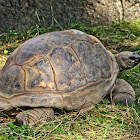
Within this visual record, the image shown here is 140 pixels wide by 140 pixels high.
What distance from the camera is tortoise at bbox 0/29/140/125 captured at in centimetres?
266

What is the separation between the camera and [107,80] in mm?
3201

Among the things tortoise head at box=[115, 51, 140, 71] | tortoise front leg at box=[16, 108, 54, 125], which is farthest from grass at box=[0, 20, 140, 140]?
tortoise head at box=[115, 51, 140, 71]

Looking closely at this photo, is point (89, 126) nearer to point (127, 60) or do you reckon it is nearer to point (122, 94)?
point (122, 94)

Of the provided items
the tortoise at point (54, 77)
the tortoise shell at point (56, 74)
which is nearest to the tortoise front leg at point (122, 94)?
the tortoise at point (54, 77)

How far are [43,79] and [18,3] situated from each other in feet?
10.8

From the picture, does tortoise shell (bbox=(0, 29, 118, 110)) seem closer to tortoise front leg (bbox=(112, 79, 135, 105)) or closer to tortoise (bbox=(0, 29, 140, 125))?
tortoise (bbox=(0, 29, 140, 125))

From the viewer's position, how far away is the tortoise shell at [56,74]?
2.68 m

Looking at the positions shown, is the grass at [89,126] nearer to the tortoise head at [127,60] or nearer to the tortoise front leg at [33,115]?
the tortoise front leg at [33,115]

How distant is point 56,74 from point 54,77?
0.04 meters

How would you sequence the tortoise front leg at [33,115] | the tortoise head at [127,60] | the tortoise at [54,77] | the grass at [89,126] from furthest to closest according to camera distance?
the tortoise head at [127,60]
the tortoise at [54,77]
the tortoise front leg at [33,115]
the grass at [89,126]

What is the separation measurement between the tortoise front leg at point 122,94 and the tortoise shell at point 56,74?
0.76 ft

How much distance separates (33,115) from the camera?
2.58m

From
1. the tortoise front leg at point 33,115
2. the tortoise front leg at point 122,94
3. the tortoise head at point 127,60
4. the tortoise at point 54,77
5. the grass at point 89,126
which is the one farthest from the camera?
the tortoise head at point 127,60

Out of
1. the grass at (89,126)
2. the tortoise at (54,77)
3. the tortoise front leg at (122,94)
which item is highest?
the tortoise at (54,77)
